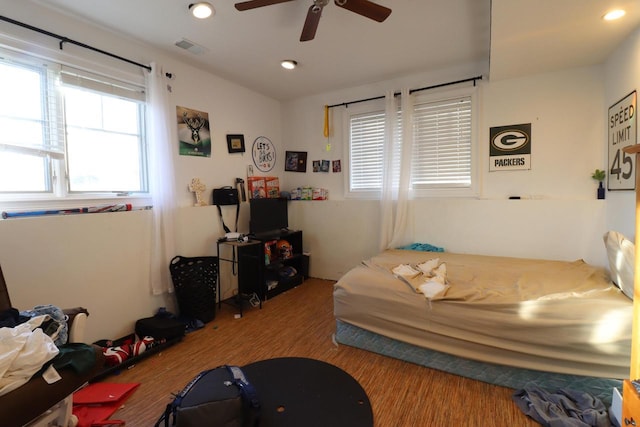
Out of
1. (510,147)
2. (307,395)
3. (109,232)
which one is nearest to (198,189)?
(109,232)

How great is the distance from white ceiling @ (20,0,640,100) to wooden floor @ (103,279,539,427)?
7.78ft

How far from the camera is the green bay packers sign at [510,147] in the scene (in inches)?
116

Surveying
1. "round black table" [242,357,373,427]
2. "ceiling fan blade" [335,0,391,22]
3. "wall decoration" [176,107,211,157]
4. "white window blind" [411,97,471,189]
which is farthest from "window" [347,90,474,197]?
"round black table" [242,357,373,427]

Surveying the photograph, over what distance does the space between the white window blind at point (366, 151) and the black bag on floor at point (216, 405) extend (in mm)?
2839

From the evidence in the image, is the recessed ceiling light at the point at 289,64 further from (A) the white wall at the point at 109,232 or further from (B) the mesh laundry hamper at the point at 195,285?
(B) the mesh laundry hamper at the point at 195,285

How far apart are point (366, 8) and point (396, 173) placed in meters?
1.90

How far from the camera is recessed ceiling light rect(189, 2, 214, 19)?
2049 millimetres

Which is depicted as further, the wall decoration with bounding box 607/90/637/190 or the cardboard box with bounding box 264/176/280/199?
the cardboard box with bounding box 264/176/280/199

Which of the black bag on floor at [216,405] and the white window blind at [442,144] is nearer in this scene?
the black bag on floor at [216,405]

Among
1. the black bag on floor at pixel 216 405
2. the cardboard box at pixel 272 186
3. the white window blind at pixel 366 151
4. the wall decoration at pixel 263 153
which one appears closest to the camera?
the black bag on floor at pixel 216 405

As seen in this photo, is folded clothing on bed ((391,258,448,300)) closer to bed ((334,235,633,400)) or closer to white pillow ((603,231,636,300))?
bed ((334,235,633,400))

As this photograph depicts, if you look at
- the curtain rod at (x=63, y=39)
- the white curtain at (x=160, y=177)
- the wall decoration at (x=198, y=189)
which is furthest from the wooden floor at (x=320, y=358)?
the curtain rod at (x=63, y=39)

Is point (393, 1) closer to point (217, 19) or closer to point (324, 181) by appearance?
point (217, 19)

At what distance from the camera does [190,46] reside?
266 centimetres
